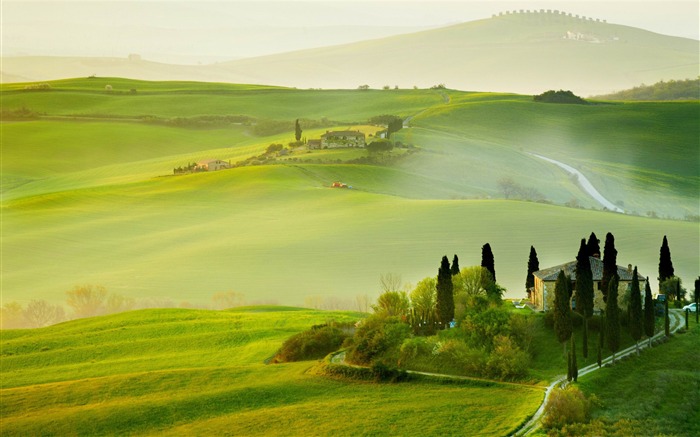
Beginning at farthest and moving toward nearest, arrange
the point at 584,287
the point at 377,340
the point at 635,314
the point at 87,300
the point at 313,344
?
the point at 87,300 → the point at 313,344 → the point at 377,340 → the point at 584,287 → the point at 635,314

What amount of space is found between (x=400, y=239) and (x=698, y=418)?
6918 cm

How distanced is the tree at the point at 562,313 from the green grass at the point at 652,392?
437 cm

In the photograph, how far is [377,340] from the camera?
225ft

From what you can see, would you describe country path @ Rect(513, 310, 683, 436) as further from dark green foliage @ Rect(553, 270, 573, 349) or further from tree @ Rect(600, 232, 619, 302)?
tree @ Rect(600, 232, 619, 302)

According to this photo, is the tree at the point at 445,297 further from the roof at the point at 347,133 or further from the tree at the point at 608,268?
the roof at the point at 347,133

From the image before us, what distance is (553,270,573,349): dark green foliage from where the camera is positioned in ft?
216

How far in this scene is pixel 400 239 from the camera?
407 feet

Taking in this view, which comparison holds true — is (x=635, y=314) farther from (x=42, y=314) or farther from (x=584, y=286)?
(x=42, y=314)

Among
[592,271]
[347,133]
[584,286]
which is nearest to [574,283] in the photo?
[592,271]

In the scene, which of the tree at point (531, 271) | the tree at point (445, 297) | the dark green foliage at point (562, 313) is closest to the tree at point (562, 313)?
the dark green foliage at point (562, 313)

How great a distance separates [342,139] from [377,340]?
10894cm

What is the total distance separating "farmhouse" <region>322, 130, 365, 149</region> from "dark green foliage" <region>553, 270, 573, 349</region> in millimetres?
108062

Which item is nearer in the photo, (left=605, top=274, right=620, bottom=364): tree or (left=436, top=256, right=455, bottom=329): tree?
(left=605, top=274, right=620, bottom=364): tree

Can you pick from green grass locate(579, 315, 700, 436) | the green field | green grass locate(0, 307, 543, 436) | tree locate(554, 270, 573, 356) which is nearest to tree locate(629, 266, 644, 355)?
green grass locate(579, 315, 700, 436)
